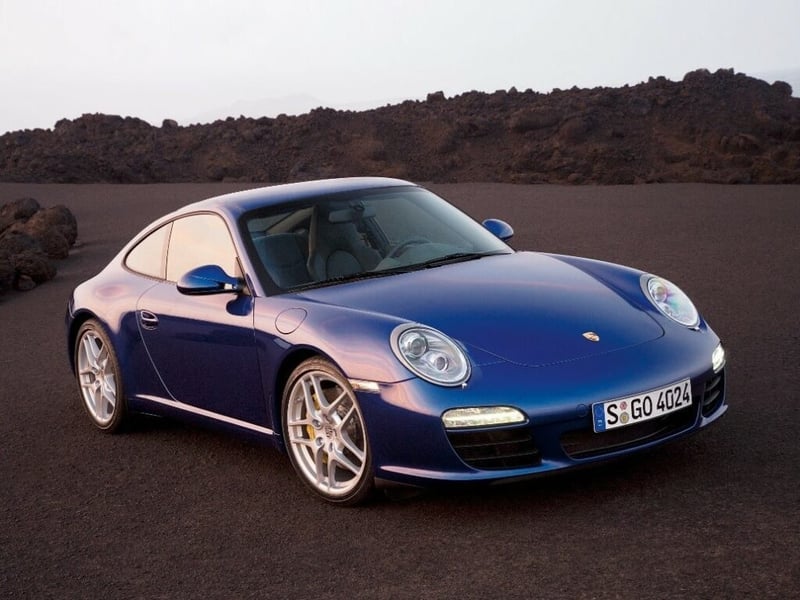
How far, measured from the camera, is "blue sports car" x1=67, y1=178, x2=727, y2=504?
5.10 m

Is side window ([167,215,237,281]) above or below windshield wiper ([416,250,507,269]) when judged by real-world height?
above

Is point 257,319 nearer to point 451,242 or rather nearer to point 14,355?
point 451,242

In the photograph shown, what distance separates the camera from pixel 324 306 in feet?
18.8

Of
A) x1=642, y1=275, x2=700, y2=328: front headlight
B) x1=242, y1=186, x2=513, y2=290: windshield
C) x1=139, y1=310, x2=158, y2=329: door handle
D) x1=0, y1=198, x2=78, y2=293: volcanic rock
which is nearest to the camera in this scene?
x1=642, y1=275, x2=700, y2=328: front headlight

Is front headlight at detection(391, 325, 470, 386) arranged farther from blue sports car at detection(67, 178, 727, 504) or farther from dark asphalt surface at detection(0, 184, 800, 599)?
dark asphalt surface at detection(0, 184, 800, 599)

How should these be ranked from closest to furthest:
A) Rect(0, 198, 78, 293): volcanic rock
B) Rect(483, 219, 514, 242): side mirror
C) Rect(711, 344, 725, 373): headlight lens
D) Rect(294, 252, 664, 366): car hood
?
Rect(294, 252, 664, 366): car hood
Rect(711, 344, 725, 373): headlight lens
Rect(483, 219, 514, 242): side mirror
Rect(0, 198, 78, 293): volcanic rock

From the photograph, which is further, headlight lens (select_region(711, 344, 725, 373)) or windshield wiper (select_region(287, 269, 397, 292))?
windshield wiper (select_region(287, 269, 397, 292))

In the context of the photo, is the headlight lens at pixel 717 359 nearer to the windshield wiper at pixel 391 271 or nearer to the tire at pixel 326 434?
the windshield wiper at pixel 391 271

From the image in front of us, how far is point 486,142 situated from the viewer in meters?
29.8

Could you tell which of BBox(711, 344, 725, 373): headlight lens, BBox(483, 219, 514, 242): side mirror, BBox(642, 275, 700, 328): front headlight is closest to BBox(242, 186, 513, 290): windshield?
BBox(483, 219, 514, 242): side mirror

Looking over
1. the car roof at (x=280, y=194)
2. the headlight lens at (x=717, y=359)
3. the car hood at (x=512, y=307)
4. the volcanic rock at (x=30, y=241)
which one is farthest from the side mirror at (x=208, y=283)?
the volcanic rock at (x=30, y=241)

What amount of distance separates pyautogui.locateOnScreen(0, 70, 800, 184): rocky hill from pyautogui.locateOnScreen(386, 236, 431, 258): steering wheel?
696 inches

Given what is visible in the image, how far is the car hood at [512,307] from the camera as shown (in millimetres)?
5375

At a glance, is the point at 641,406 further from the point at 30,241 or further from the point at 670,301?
the point at 30,241
